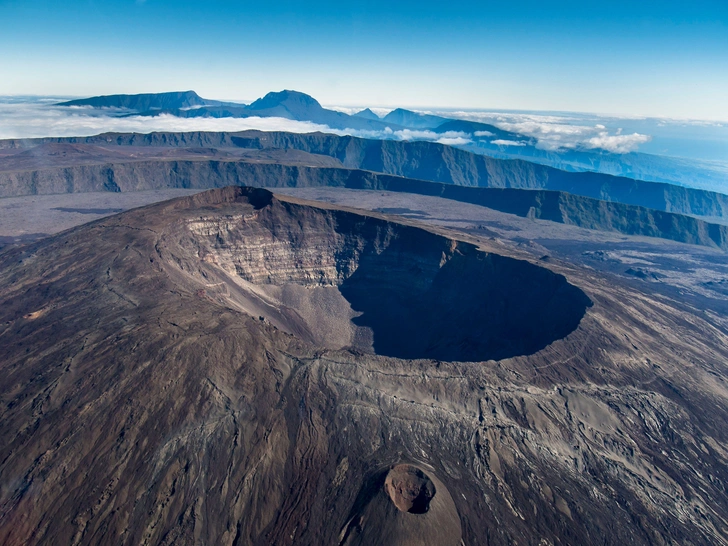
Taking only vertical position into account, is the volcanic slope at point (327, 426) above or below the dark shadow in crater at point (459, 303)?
above

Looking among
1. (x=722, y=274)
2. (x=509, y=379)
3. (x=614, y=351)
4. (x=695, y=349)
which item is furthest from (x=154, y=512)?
(x=722, y=274)

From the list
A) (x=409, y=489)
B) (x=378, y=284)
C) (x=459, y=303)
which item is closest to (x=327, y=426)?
(x=409, y=489)

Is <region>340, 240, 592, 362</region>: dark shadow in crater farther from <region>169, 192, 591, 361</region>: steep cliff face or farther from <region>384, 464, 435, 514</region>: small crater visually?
<region>384, 464, 435, 514</region>: small crater

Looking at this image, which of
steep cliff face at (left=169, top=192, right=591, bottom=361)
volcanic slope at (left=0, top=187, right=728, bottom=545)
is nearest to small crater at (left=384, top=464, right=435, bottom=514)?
volcanic slope at (left=0, top=187, right=728, bottom=545)

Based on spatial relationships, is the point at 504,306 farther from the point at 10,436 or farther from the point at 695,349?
the point at 10,436

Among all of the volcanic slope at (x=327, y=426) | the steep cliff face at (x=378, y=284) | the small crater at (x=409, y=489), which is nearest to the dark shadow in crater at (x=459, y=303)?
the steep cliff face at (x=378, y=284)

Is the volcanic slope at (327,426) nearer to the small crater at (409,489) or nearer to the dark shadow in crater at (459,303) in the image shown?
the small crater at (409,489)
